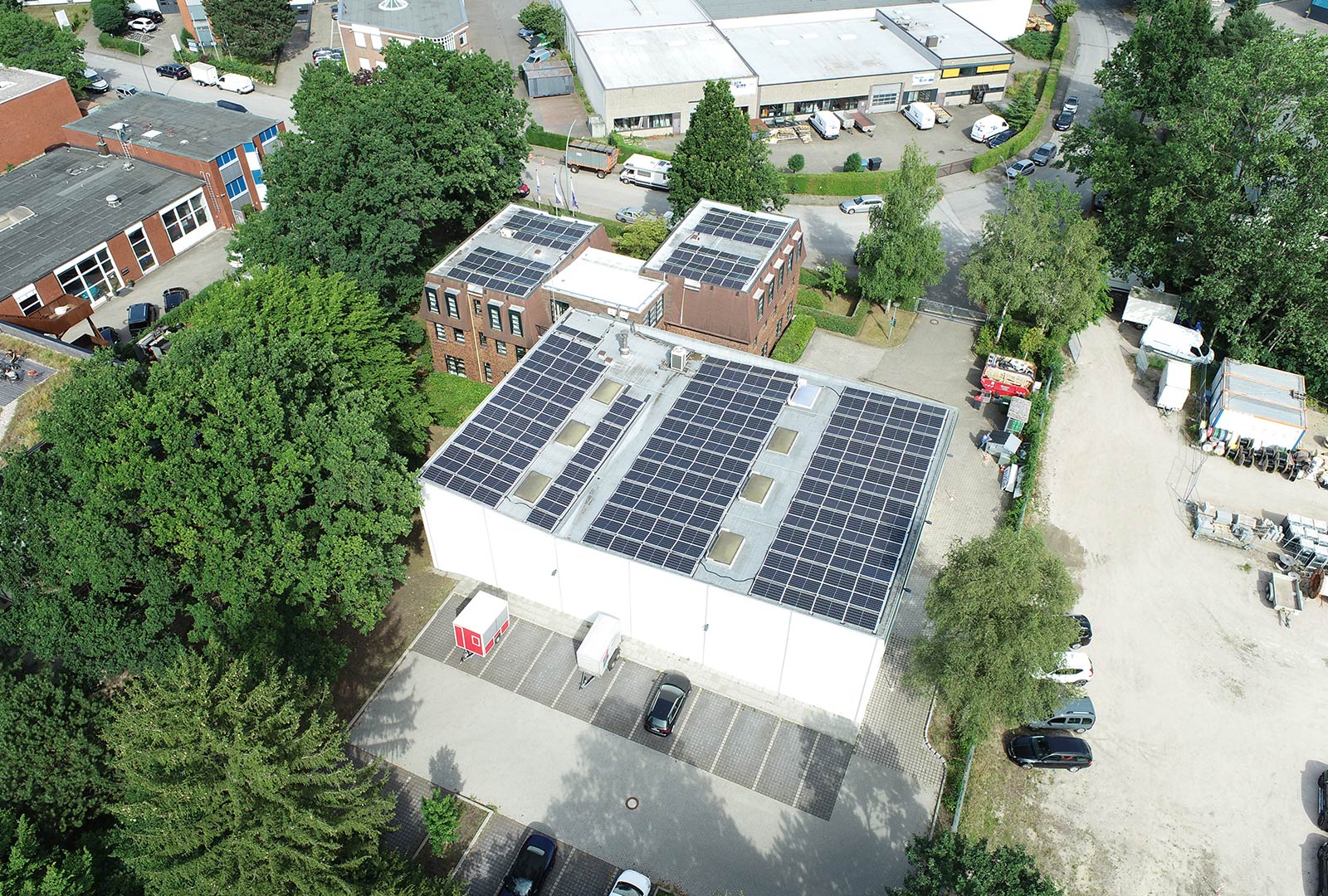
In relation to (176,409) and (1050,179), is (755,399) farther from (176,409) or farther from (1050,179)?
(1050,179)

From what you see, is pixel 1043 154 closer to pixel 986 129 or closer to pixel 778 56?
pixel 986 129

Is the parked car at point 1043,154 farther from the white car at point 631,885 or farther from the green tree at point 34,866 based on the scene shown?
the green tree at point 34,866

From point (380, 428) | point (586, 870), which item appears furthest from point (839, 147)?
point (586, 870)

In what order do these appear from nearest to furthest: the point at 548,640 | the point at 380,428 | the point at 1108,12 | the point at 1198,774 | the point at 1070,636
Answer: the point at 1070,636 < the point at 1198,774 < the point at 548,640 < the point at 380,428 < the point at 1108,12

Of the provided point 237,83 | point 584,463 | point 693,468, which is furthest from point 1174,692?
point 237,83

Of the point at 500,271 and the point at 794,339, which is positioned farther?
the point at 794,339

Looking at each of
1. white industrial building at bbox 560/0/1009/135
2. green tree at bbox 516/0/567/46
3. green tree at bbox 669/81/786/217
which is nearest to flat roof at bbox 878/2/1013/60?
white industrial building at bbox 560/0/1009/135

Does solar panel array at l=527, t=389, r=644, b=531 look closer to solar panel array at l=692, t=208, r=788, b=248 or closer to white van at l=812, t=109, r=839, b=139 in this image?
solar panel array at l=692, t=208, r=788, b=248
